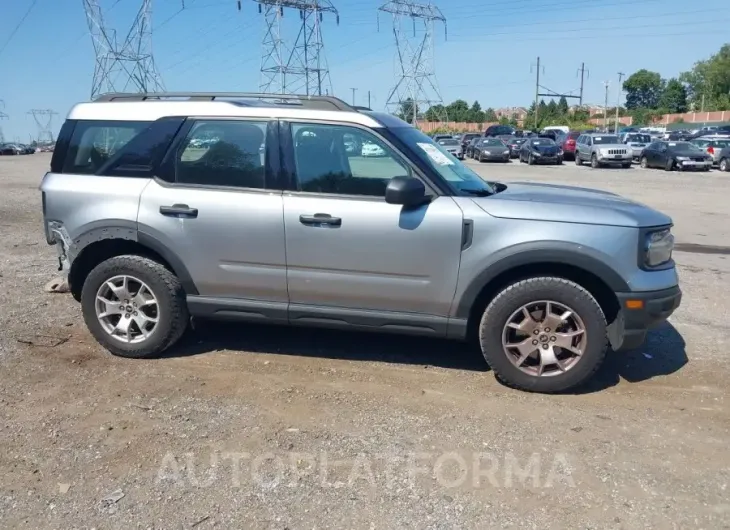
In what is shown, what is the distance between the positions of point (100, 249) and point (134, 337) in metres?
0.72

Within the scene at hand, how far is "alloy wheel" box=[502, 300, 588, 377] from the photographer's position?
425 cm

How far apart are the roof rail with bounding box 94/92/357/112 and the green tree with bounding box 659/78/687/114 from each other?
121m

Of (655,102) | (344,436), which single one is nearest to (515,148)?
(344,436)

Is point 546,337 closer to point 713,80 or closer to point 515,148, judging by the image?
point 515,148

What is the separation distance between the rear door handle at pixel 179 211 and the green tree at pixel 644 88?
142 meters

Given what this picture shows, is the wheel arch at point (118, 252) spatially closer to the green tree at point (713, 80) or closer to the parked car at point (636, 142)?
the parked car at point (636, 142)

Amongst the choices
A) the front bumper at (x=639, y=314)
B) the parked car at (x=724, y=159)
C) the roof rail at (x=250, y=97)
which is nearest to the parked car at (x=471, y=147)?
the parked car at (x=724, y=159)

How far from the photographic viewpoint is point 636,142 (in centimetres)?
3659

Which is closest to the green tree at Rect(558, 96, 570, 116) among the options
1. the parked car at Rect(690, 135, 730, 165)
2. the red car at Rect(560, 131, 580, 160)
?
the red car at Rect(560, 131, 580, 160)

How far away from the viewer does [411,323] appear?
4.46m

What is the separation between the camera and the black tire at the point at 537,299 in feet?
13.8

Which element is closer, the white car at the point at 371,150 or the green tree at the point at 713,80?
the white car at the point at 371,150

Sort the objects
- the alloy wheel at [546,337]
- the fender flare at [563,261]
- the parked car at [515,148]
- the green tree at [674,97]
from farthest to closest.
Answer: the green tree at [674,97]
the parked car at [515,148]
the alloy wheel at [546,337]
the fender flare at [563,261]

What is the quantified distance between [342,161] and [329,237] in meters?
0.54
